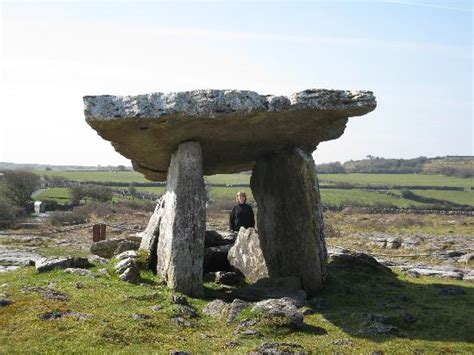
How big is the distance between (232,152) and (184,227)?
3.42 metres

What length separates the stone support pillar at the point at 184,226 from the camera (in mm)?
12406

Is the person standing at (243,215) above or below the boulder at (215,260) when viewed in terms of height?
above

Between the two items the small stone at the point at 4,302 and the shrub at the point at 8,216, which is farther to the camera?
the shrub at the point at 8,216

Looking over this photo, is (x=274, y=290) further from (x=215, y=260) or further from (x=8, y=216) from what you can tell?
(x=8, y=216)

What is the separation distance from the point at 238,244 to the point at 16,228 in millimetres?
21988

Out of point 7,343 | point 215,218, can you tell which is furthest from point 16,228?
point 7,343

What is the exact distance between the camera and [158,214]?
14672mm

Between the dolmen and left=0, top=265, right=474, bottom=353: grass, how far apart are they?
1.00 metres

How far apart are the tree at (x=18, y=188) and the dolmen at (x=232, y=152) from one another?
33.7 m

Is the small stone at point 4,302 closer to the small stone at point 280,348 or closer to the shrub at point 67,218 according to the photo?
the small stone at point 280,348

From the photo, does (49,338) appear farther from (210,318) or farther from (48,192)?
(48,192)

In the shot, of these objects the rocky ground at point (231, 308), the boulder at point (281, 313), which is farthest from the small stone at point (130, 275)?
the boulder at point (281, 313)

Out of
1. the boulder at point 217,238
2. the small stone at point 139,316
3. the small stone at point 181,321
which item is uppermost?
the boulder at point 217,238

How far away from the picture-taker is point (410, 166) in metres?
119
